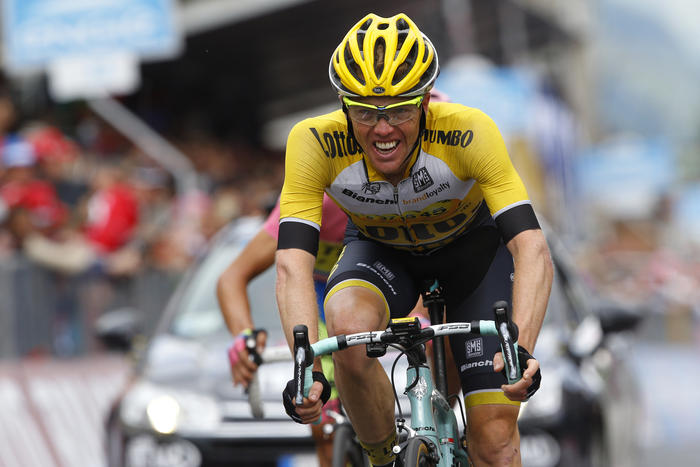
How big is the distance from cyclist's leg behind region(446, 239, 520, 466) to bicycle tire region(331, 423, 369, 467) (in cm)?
98

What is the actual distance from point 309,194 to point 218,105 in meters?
21.6

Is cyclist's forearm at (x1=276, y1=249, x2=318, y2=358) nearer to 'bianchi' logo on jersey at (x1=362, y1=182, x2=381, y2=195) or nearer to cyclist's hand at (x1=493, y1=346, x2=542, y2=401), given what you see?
'bianchi' logo on jersey at (x1=362, y1=182, x2=381, y2=195)

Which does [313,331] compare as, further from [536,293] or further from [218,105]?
[218,105]

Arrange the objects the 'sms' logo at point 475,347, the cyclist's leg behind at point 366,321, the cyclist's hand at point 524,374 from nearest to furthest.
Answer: the cyclist's hand at point 524,374 < the cyclist's leg behind at point 366,321 < the 'sms' logo at point 475,347

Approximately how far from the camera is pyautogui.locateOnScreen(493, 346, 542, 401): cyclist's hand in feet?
12.9

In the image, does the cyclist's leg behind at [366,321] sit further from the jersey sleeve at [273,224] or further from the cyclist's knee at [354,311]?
the jersey sleeve at [273,224]

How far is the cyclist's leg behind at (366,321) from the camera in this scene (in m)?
4.41

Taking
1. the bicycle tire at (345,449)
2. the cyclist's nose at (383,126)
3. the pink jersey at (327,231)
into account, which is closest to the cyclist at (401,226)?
the cyclist's nose at (383,126)

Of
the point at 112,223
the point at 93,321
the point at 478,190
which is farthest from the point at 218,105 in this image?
the point at 478,190

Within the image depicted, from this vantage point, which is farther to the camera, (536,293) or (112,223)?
(112,223)

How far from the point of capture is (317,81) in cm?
2955

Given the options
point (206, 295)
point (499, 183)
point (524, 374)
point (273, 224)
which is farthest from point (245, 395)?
point (524, 374)

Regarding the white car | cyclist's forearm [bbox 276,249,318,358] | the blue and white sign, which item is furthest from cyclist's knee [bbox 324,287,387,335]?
the blue and white sign

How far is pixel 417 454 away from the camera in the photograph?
13.3ft
